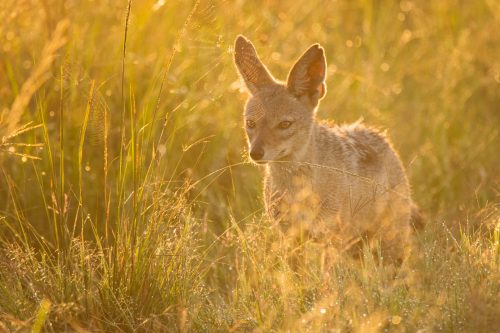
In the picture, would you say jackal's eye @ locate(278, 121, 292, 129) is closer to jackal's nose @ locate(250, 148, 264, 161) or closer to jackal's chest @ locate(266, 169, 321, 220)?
jackal's chest @ locate(266, 169, 321, 220)

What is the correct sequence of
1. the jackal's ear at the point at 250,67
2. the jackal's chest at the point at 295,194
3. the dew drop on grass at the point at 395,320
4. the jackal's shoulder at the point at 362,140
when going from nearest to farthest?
the dew drop on grass at the point at 395,320, the jackal's chest at the point at 295,194, the jackal's ear at the point at 250,67, the jackal's shoulder at the point at 362,140

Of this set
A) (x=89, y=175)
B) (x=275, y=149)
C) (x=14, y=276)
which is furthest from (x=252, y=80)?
(x=14, y=276)

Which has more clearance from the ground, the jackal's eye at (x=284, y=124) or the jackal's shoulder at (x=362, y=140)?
the jackal's eye at (x=284, y=124)

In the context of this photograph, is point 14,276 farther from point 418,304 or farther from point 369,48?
point 369,48

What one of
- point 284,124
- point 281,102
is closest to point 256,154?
point 284,124

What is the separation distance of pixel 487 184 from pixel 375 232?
56.7 inches

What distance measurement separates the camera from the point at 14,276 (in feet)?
14.2

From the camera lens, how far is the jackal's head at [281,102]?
567cm

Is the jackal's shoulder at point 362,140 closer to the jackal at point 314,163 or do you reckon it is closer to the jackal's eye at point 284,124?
the jackal at point 314,163

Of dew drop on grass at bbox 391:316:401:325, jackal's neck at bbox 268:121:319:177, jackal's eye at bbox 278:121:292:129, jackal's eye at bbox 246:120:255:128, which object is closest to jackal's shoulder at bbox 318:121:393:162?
jackal's neck at bbox 268:121:319:177

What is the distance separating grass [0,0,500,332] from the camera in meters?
4.14

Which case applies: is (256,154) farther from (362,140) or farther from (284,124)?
(362,140)

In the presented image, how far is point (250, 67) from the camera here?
600 cm

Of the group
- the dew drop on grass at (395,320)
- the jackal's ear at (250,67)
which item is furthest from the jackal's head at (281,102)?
the dew drop on grass at (395,320)
